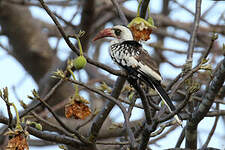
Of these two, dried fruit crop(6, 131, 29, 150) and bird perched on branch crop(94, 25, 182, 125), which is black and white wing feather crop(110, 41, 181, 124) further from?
dried fruit crop(6, 131, 29, 150)

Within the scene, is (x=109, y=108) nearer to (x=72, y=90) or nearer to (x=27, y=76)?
(x=72, y=90)

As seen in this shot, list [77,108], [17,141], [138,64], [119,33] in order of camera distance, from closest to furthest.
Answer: [17,141]
[77,108]
[138,64]
[119,33]

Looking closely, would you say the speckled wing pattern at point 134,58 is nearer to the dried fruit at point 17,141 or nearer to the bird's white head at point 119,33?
the bird's white head at point 119,33

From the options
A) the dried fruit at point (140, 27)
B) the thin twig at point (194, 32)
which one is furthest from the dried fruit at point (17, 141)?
the thin twig at point (194, 32)

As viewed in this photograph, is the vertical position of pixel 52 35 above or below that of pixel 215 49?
above

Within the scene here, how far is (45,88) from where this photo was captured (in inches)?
160

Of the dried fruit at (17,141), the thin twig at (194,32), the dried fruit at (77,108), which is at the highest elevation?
the thin twig at (194,32)

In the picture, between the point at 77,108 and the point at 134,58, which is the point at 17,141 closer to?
the point at 77,108

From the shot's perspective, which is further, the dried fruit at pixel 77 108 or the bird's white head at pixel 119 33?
the bird's white head at pixel 119 33

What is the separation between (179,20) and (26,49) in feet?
7.40

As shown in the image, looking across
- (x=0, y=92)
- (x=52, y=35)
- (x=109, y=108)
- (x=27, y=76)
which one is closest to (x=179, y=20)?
(x=52, y=35)

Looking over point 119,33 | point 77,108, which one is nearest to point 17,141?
point 77,108

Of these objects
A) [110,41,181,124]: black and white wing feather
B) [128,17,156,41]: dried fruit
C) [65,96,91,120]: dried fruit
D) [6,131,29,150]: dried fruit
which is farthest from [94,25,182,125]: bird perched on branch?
[6,131,29,150]: dried fruit

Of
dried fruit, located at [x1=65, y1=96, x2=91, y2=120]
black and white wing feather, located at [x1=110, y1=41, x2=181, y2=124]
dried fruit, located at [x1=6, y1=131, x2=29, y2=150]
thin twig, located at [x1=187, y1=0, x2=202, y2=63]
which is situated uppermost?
thin twig, located at [x1=187, y1=0, x2=202, y2=63]
